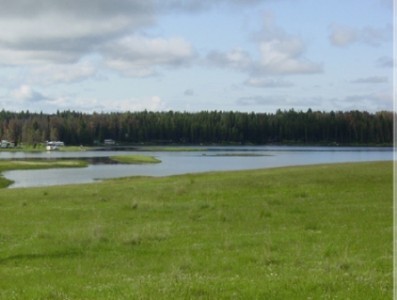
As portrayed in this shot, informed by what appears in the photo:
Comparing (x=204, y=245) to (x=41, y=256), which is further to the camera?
(x=204, y=245)

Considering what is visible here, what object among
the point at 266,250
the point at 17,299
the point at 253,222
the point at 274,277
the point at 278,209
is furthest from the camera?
the point at 278,209

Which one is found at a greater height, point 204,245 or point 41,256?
point 204,245

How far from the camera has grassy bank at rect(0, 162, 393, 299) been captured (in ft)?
39.4

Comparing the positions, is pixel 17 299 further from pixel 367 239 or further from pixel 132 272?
pixel 367 239

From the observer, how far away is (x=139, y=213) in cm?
2762

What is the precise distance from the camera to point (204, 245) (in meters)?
18.3

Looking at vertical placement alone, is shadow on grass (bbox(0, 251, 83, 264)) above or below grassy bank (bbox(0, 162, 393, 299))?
below

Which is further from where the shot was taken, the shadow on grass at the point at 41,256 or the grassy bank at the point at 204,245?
the shadow on grass at the point at 41,256

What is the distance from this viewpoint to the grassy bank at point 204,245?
12000 millimetres

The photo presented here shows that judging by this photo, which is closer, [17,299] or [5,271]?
[17,299]

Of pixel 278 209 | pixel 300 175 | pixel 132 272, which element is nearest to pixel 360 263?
pixel 132 272

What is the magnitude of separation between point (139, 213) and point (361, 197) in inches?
458

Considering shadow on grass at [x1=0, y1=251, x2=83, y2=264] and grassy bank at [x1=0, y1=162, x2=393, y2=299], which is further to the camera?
shadow on grass at [x1=0, y1=251, x2=83, y2=264]

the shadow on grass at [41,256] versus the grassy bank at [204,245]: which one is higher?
the grassy bank at [204,245]
